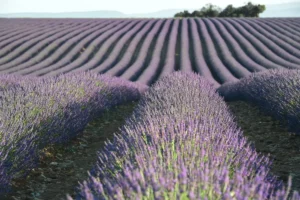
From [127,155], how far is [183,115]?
4.45 feet

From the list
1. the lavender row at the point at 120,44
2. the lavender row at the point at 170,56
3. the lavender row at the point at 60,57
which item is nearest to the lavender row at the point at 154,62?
the lavender row at the point at 170,56

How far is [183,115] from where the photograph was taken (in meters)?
4.19

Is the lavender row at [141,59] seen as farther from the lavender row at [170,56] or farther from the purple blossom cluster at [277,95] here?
the purple blossom cluster at [277,95]

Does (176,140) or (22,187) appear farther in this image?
(22,187)

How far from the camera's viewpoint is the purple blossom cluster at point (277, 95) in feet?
18.4

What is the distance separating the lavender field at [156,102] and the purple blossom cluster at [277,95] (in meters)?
0.03

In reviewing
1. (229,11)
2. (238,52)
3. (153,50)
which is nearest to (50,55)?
(153,50)

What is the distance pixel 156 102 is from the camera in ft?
17.7

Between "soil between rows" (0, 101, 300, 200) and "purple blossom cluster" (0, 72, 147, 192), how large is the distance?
17 centimetres

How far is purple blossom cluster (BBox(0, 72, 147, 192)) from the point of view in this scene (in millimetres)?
4035

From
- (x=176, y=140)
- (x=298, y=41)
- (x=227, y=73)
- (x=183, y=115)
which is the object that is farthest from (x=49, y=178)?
(x=298, y=41)

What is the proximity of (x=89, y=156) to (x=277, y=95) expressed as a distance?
9.65 ft

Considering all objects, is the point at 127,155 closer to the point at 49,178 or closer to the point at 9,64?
the point at 49,178

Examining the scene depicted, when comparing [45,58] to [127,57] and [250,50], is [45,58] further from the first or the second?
[250,50]
